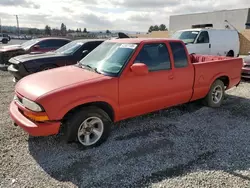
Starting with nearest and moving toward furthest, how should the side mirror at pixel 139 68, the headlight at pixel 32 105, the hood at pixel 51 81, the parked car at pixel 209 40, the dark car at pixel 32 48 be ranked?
the headlight at pixel 32 105, the hood at pixel 51 81, the side mirror at pixel 139 68, the parked car at pixel 209 40, the dark car at pixel 32 48

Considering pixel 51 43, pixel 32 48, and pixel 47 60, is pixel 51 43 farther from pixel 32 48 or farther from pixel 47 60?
pixel 47 60

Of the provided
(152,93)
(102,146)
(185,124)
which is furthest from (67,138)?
(185,124)

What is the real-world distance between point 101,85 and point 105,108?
438mm

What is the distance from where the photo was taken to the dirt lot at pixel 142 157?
2932 mm

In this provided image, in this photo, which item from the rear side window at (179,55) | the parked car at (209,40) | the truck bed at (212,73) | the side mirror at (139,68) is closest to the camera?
the side mirror at (139,68)

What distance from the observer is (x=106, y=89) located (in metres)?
3.65

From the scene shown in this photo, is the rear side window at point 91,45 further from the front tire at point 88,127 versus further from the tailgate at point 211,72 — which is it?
the front tire at point 88,127

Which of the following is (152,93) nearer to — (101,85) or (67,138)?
(101,85)

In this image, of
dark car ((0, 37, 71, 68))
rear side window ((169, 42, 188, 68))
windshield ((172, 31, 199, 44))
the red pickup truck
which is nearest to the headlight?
the red pickup truck

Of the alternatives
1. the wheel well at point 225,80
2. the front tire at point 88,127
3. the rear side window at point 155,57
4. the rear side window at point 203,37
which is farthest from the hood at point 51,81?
the rear side window at point 203,37

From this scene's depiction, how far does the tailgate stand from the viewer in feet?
16.6

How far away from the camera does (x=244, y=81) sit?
8.52 meters

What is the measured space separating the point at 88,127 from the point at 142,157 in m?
0.98

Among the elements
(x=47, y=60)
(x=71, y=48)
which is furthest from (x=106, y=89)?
(x=71, y=48)
